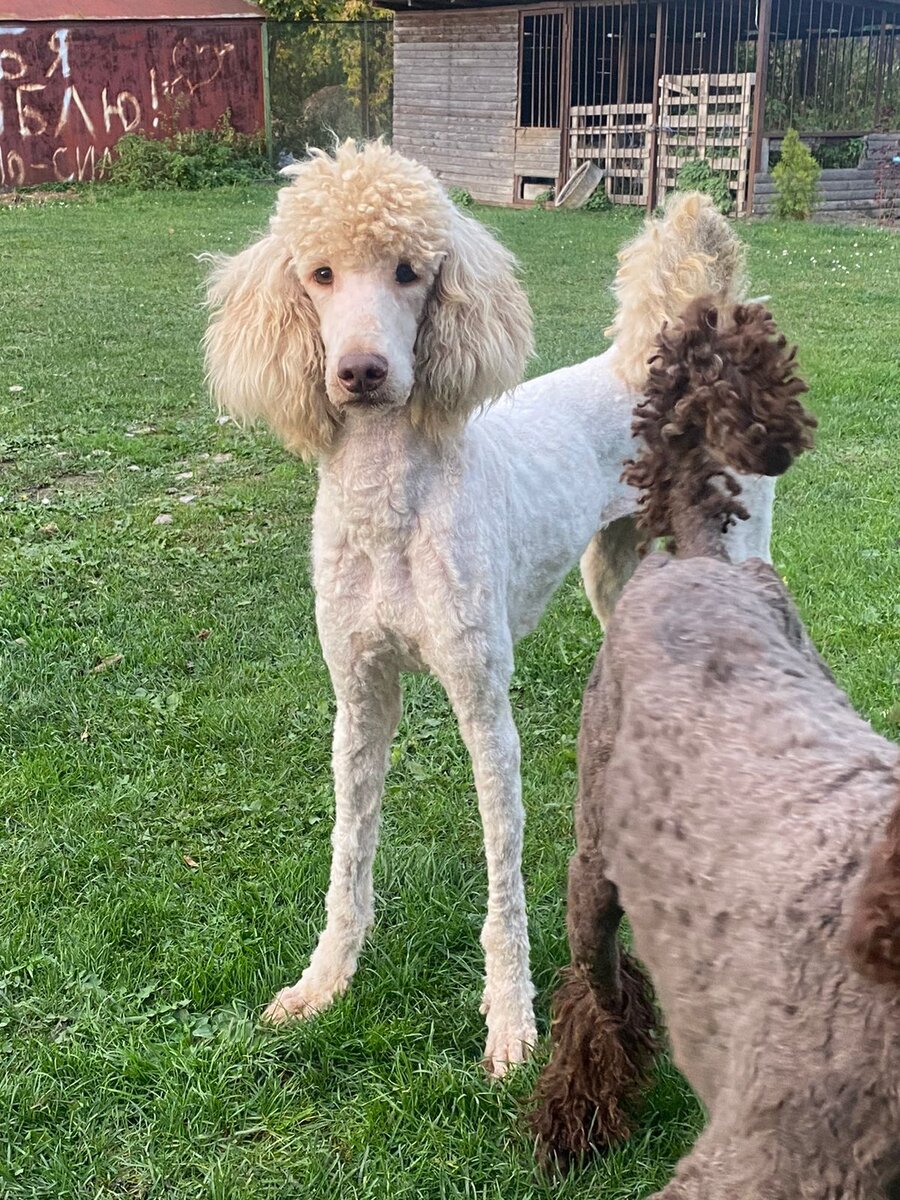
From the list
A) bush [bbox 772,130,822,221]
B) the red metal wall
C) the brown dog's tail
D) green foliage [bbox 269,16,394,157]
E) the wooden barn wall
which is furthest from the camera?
green foliage [bbox 269,16,394,157]

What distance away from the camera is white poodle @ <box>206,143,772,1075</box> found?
2.47 m

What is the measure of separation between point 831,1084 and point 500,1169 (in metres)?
1.20

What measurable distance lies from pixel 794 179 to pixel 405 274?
619 inches

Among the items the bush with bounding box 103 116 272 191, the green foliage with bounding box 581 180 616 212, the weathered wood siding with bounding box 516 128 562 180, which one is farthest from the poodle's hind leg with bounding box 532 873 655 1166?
the bush with bounding box 103 116 272 191

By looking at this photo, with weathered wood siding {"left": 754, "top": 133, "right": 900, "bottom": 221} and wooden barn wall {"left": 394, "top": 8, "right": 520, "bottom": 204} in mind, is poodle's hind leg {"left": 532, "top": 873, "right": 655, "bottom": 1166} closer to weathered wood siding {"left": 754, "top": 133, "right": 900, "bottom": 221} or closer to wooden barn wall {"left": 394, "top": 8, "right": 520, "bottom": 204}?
weathered wood siding {"left": 754, "top": 133, "right": 900, "bottom": 221}

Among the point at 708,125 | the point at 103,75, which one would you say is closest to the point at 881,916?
the point at 708,125

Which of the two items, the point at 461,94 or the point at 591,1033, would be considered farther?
the point at 461,94

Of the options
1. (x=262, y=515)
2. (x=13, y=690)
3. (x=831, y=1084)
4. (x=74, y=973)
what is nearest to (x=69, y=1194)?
(x=74, y=973)

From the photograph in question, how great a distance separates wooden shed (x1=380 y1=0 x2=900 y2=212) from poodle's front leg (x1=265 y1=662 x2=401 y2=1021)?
54.6ft

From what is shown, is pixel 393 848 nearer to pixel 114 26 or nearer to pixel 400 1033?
pixel 400 1033

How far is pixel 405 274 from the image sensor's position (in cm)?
253

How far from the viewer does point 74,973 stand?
286cm

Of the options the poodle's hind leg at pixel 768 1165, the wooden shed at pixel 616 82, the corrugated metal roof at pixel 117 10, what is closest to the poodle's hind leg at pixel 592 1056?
the poodle's hind leg at pixel 768 1165

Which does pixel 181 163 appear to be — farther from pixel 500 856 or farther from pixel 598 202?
pixel 500 856
